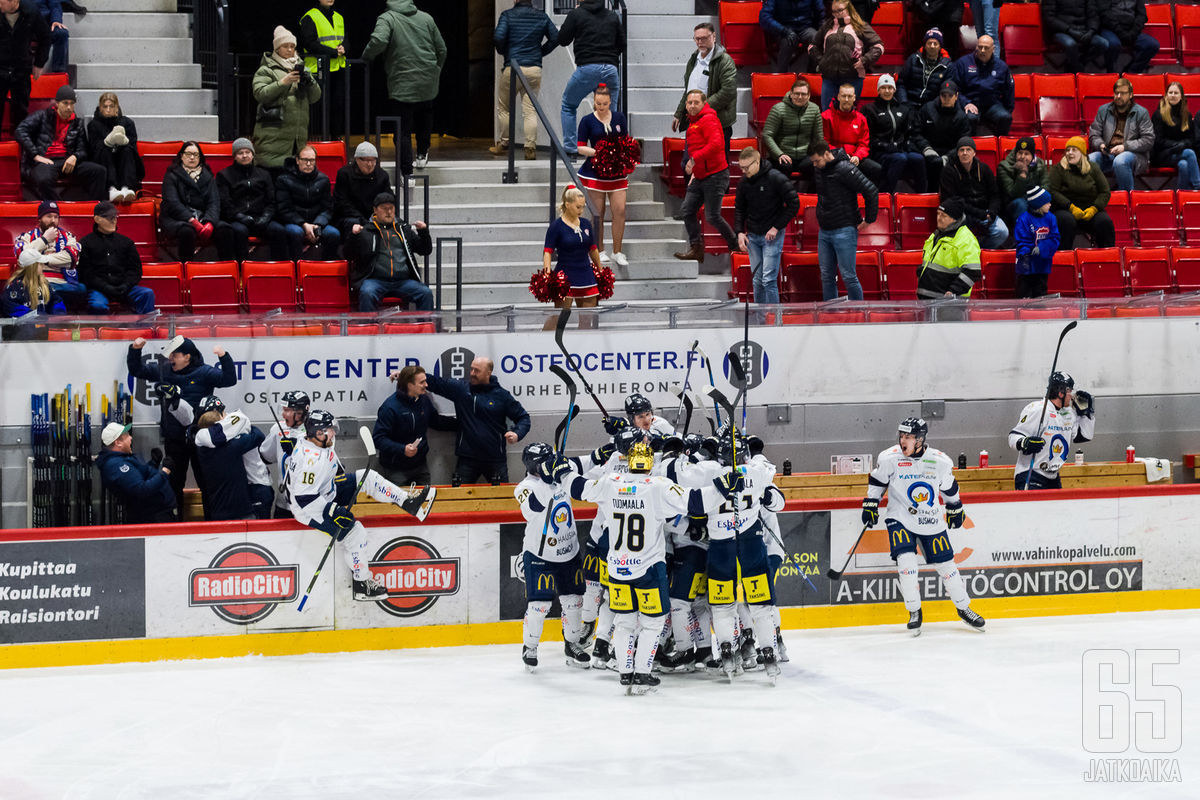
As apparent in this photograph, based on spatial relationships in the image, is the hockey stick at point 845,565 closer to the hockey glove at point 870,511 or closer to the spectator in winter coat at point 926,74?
the hockey glove at point 870,511

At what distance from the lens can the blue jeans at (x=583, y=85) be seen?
13922 millimetres

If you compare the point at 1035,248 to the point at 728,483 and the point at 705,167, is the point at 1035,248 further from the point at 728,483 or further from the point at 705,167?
the point at 728,483

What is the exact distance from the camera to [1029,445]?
37.8 ft

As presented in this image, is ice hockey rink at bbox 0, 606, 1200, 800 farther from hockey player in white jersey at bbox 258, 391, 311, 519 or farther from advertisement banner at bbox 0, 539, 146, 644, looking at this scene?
hockey player in white jersey at bbox 258, 391, 311, 519

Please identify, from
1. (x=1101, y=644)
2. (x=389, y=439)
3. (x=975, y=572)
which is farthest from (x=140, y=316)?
(x=1101, y=644)

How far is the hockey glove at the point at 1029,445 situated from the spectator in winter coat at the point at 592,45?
4.67 m

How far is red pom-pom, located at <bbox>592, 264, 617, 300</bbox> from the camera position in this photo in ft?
39.4

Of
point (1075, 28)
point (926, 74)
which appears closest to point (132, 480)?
point (926, 74)

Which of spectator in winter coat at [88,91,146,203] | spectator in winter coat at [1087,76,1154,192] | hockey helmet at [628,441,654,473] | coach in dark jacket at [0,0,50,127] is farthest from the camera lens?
spectator in winter coat at [1087,76,1154,192]

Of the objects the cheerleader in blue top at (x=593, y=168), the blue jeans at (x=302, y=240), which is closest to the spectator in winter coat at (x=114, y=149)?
the blue jeans at (x=302, y=240)

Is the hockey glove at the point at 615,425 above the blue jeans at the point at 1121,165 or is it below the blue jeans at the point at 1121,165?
below

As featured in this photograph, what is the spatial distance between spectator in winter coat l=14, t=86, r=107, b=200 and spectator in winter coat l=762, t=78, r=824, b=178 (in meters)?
5.35

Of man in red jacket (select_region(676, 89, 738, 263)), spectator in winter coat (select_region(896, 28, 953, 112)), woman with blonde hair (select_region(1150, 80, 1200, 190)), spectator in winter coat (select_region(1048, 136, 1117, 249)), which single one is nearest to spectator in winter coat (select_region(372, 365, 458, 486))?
man in red jacket (select_region(676, 89, 738, 263))

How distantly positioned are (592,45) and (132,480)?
581 cm
